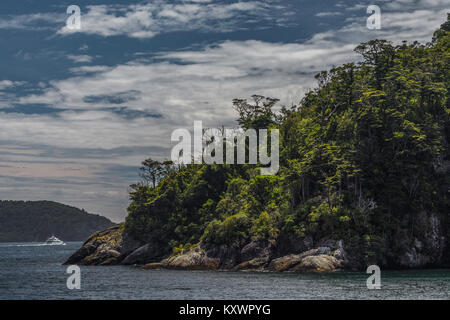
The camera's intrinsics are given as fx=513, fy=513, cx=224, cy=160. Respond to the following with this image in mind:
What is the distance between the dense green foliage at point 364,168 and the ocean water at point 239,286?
737 centimetres

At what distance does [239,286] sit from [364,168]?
25.9 meters

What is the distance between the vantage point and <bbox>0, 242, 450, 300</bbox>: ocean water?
36719 millimetres

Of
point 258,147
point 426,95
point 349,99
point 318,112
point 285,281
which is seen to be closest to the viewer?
point 285,281

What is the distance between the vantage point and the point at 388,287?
39.8 meters

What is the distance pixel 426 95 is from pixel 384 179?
500 inches

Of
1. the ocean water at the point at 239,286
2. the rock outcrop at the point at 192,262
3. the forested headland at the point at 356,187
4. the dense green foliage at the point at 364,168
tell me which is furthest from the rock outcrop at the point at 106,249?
the ocean water at the point at 239,286

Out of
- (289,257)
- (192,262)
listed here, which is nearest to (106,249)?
(192,262)

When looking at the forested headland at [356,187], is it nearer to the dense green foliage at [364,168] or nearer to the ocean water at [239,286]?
the dense green foliage at [364,168]

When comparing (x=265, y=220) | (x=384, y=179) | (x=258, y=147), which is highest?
(x=258, y=147)

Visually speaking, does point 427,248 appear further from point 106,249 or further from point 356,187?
point 106,249

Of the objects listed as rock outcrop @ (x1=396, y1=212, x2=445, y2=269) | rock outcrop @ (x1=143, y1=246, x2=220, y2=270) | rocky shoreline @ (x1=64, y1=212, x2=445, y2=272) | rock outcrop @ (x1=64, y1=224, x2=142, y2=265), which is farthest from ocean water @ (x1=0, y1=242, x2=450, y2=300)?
rock outcrop @ (x1=64, y1=224, x2=142, y2=265)
